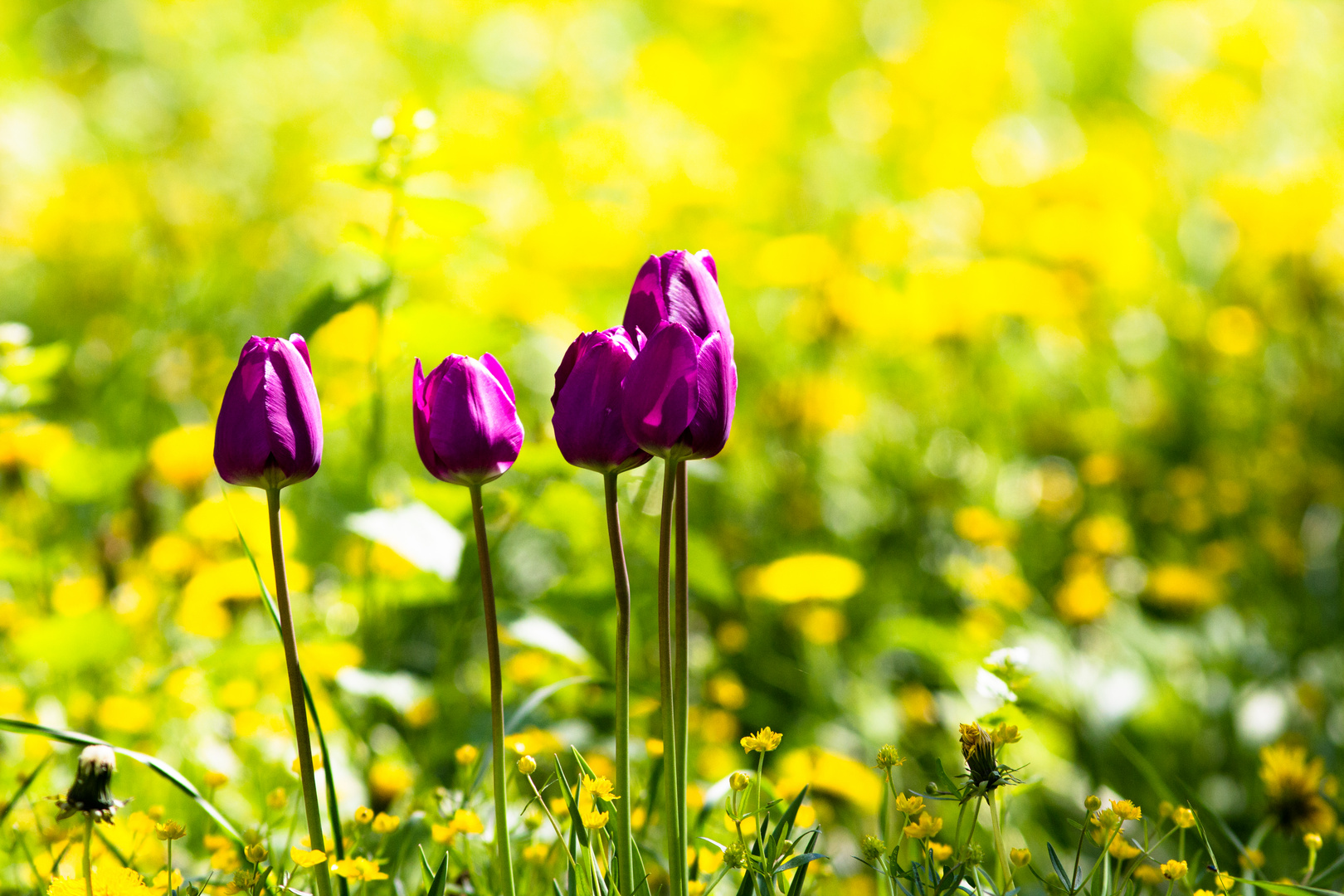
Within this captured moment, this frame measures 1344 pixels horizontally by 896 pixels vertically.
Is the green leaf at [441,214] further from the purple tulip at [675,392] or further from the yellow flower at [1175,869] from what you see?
the yellow flower at [1175,869]

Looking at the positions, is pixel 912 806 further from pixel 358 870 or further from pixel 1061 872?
pixel 358 870

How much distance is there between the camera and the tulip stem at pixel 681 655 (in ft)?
2.60

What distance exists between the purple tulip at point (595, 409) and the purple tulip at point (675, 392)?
24mm

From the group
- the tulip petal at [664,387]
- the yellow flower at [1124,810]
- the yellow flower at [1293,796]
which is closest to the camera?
the tulip petal at [664,387]

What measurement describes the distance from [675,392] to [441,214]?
0.59 m

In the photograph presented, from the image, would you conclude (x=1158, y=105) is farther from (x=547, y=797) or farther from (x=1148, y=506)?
(x=547, y=797)

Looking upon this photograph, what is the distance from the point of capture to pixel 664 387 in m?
0.73

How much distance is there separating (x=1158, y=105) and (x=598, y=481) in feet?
10.2

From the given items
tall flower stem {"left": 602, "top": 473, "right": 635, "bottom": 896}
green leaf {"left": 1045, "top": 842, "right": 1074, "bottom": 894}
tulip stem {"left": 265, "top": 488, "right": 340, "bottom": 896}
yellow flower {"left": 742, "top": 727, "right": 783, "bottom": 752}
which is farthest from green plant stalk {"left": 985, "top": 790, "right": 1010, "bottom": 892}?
tulip stem {"left": 265, "top": 488, "right": 340, "bottom": 896}

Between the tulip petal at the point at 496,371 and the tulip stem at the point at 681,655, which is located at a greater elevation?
the tulip petal at the point at 496,371

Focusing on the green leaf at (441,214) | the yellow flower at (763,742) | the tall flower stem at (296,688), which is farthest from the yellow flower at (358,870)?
the green leaf at (441,214)

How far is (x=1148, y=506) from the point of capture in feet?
7.11

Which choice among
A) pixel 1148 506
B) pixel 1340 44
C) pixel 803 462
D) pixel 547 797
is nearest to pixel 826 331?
pixel 803 462

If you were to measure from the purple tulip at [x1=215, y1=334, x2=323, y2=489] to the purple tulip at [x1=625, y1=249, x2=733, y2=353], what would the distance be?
9.2 inches
